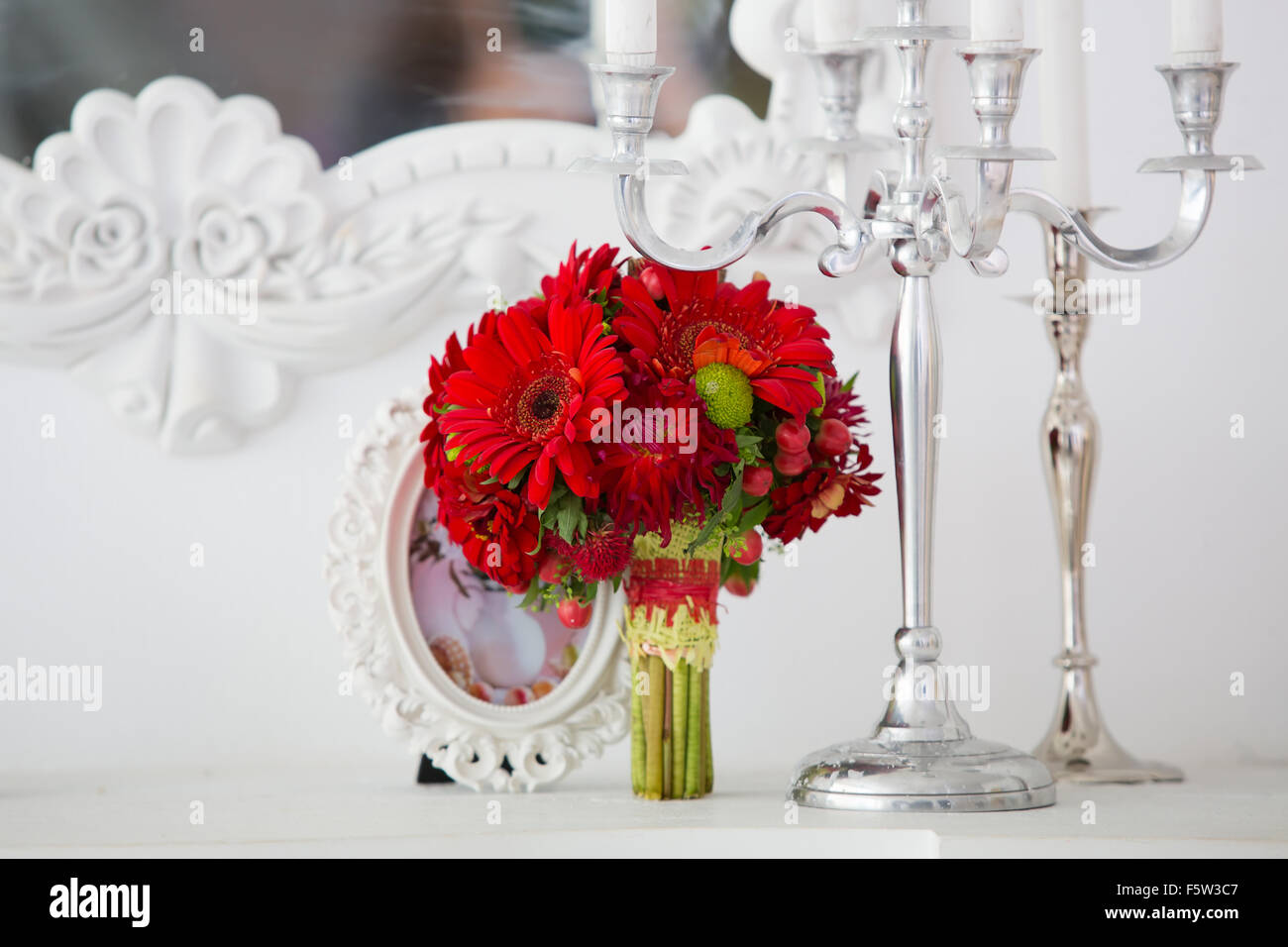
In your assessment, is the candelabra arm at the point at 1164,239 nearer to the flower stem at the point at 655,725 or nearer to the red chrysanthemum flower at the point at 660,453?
the red chrysanthemum flower at the point at 660,453

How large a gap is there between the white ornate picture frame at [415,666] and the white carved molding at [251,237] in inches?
7.1

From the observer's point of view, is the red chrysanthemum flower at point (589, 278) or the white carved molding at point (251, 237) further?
the white carved molding at point (251, 237)

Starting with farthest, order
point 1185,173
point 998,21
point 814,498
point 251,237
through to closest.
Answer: point 251,237
point 814,498
point 1185,173
point 998,21

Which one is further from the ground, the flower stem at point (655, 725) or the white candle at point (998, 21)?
the white candle at point (998, 21)

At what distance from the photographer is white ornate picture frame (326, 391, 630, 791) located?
1085 mm

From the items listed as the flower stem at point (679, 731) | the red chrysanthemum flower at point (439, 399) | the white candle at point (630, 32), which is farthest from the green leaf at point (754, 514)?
the white candle at point (630, 32)

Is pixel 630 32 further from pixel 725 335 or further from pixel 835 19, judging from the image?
pixel 835 19

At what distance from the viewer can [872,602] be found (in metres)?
1.31

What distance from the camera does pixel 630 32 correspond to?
832 millimetres

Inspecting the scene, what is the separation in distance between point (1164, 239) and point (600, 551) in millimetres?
420

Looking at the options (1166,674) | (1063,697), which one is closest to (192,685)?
(1063,697)

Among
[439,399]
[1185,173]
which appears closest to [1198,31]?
[1185,173]

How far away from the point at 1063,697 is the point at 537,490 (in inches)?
20.6

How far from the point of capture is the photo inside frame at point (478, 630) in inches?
44.1
